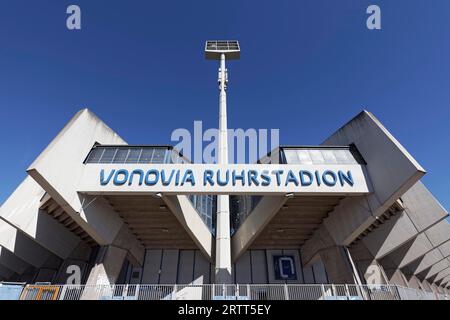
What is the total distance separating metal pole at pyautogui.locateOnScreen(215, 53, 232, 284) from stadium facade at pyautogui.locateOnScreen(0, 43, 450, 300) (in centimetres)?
12

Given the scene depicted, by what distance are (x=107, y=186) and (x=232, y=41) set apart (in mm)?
28432

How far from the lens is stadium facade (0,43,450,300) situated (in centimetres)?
1691

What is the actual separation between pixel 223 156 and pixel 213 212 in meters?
7.53

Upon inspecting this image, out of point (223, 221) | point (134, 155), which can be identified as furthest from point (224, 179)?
point (134, 155)

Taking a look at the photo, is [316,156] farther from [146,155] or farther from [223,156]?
[146,155]

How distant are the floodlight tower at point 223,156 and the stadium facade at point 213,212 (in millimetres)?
167

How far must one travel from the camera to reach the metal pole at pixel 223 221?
64.6 ft

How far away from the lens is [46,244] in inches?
818

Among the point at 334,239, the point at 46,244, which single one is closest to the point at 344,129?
the point at 334,239

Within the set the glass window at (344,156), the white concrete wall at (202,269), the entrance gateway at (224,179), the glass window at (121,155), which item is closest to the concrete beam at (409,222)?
the white concrete wall at (202,269)

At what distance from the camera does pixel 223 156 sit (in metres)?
24.4
